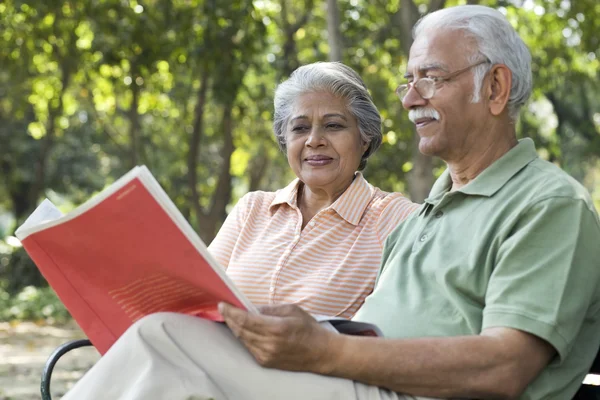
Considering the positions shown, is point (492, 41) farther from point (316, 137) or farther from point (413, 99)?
point (316, 137)

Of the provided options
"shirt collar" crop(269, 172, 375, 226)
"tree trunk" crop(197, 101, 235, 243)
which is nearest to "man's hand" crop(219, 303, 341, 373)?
"shirt collar" crop(269, 172, 375, 226)

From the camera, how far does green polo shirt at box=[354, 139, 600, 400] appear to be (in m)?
2.04

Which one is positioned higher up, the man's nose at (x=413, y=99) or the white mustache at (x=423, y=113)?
the man's nose at (x=413, y=99)

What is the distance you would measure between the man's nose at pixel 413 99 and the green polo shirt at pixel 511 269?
273 millimetres

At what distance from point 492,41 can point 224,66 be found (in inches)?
333

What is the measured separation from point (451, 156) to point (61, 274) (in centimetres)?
112

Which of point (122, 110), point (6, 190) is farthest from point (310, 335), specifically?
point (6, 190)

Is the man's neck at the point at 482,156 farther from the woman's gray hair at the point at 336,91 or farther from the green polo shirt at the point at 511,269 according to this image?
the woman's gray hair at the point at 336,91

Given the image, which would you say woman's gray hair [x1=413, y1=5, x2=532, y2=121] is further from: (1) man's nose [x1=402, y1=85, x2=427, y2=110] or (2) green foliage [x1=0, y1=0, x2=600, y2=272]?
(2) green foliage [x1=0, y1=0, x2=600, y2=272]

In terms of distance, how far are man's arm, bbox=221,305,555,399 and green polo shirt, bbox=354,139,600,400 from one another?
0.06m

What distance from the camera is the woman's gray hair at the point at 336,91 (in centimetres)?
330

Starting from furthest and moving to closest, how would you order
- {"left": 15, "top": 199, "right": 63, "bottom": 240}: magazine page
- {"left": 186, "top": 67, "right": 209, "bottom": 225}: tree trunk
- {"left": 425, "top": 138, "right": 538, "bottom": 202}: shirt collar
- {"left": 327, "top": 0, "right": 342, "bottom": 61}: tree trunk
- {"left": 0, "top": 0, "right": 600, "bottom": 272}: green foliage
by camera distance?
{"left": 186, "top": 67, "right": 209, "bottom": 225}: tree trunk
{"left": 0, "top": 0, "right": 600, "bottom": 272}: green foliage
{"left": 327, "top": 0, "right": 342, "bottom": 61}: tree trunk
{"left": 425, "top": 138, "right": 538, "bottom": 202}: shirt collar
{"left": 15, "top": 199, "right": 63, "bottom": 240}: magazine page

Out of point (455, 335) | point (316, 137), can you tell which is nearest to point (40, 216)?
point (455, 335)

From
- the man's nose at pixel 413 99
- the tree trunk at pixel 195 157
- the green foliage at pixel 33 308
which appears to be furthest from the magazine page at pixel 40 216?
the green foliage at pixel 33 308
